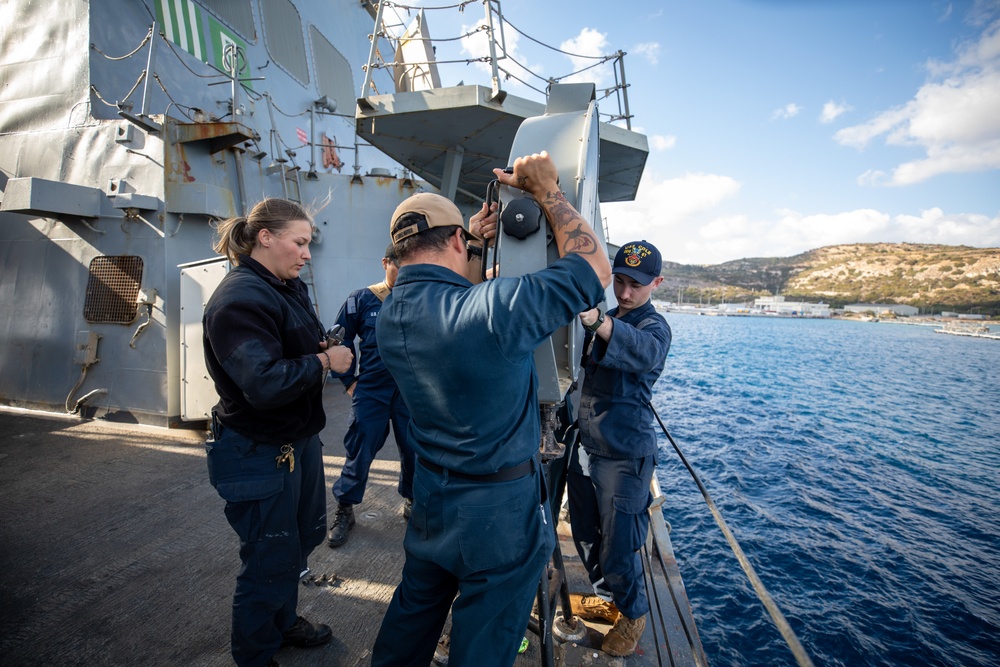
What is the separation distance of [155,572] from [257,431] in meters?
1.96

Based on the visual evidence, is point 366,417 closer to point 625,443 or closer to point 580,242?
point 625,443

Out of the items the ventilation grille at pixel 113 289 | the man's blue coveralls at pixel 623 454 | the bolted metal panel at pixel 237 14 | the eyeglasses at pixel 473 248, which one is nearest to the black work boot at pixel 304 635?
the man's blue coveralls at pixel 623 454

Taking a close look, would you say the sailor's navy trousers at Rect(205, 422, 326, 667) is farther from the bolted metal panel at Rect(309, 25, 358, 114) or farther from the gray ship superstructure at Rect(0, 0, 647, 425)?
the bolted metal panel at Rect(309, 25, 358, 114)

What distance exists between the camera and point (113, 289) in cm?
565

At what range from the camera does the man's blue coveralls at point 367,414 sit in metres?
3.37

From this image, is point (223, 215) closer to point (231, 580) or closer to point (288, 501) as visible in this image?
point (231, 580)

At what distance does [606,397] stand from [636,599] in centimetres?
108

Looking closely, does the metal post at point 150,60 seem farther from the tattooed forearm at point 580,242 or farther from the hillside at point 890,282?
the hillside at point 890,282

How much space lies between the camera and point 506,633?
53.9 inches

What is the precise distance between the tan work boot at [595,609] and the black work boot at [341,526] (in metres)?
1.70

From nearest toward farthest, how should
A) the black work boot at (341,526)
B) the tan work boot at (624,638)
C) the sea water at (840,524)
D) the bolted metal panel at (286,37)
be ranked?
the tan work boot at (624,638), the black work boot at (341,526), the sea water at (840,524), the bolted metal panel at (286,37)

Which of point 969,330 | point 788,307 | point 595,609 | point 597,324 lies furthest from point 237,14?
point 788,307

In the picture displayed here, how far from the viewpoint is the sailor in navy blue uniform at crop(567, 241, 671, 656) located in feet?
7.81

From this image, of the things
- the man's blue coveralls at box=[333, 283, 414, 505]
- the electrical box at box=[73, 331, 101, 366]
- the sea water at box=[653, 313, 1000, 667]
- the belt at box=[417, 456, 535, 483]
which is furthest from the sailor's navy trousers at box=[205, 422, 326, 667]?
the electrical box at box=[73, 331, 101, 366]
